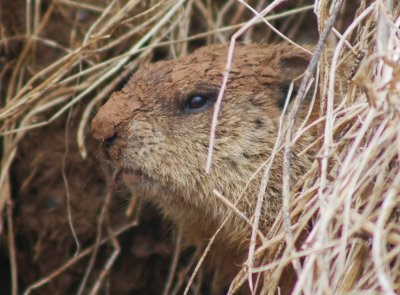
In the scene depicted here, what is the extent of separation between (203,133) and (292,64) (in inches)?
18.3

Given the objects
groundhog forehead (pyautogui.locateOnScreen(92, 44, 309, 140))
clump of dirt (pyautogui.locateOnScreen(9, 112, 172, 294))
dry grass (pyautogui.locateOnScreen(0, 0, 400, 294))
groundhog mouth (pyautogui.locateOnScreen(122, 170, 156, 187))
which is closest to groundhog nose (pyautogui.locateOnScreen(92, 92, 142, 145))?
groundhog forehead (pyautogui.locateOnScreen(92, 44, 309, 140))

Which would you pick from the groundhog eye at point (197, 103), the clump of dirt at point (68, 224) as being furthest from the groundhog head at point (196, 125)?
the clump of dirt at point (68, 224)

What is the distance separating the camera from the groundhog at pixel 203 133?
103 inches

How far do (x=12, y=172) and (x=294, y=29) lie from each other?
1.70 metres

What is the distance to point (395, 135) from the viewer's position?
205 cm

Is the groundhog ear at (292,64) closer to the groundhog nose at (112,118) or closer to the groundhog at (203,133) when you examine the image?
the groundhog at (203,133)

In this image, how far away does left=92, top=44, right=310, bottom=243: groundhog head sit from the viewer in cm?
261

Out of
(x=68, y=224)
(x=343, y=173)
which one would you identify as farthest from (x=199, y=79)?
(x=68, y=224)

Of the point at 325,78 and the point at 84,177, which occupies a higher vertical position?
the point at 325,78

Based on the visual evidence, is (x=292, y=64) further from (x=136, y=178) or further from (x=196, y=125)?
(x=136, y=178)

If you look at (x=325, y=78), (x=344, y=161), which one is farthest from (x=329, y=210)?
(x=325, y=78)

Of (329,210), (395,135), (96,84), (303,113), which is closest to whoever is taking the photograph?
(329,210)

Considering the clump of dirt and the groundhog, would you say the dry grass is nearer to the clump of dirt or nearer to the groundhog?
the groundhog

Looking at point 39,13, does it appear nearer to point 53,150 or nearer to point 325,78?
point 53,150
